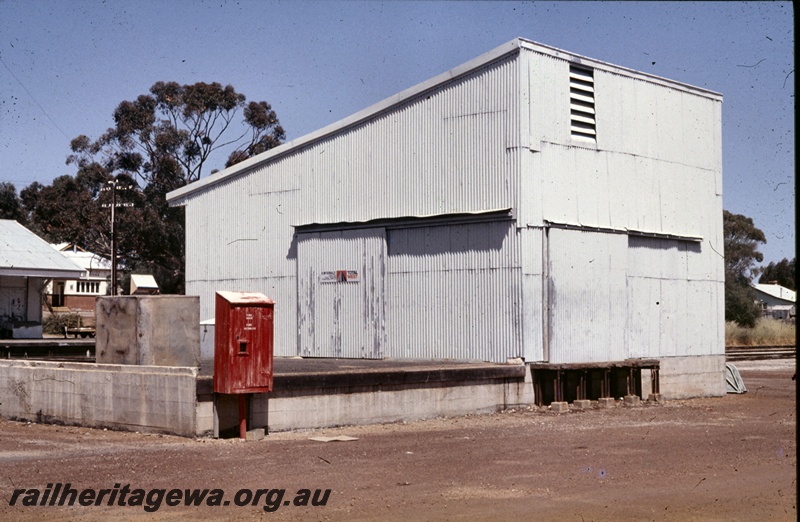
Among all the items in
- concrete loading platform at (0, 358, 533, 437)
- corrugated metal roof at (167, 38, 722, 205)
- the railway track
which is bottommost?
the railway track

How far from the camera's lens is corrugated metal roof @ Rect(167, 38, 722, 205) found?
23.5 metres

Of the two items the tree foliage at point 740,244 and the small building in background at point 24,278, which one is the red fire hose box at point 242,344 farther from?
the tree foliage at point 740,244

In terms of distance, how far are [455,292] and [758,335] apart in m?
46.2

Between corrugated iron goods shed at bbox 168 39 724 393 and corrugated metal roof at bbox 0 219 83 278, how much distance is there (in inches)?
529

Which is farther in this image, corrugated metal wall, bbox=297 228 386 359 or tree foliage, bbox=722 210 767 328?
tree foliage, bbox=722 210 767 328

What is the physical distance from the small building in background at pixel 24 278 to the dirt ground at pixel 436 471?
74.3ft

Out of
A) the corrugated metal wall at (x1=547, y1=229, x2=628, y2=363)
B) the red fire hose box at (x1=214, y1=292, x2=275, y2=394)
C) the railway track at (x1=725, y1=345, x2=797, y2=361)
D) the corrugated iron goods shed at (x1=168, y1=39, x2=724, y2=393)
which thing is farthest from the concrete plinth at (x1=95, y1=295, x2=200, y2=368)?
the railway track at (x1=725, y1=345, x2=797, y2=361)

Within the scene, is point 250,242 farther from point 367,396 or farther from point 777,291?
point 777,291

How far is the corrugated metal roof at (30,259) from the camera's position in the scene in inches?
1555

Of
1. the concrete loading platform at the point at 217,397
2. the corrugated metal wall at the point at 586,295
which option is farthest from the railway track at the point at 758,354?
the concrete loading platform at the point at 217,397

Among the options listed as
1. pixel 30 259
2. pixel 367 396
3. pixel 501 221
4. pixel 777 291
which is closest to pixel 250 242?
pixel 501 221

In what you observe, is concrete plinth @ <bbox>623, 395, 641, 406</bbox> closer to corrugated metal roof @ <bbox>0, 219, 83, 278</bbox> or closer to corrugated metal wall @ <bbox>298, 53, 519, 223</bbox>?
corrugated metal wall @ <bbox>298, 53, 519, 223</bbox>

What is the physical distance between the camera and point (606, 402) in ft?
76.8

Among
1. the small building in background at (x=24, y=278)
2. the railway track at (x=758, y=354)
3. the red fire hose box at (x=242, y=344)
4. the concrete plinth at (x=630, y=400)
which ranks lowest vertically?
the concrete plinth at (x=630, y=400)
